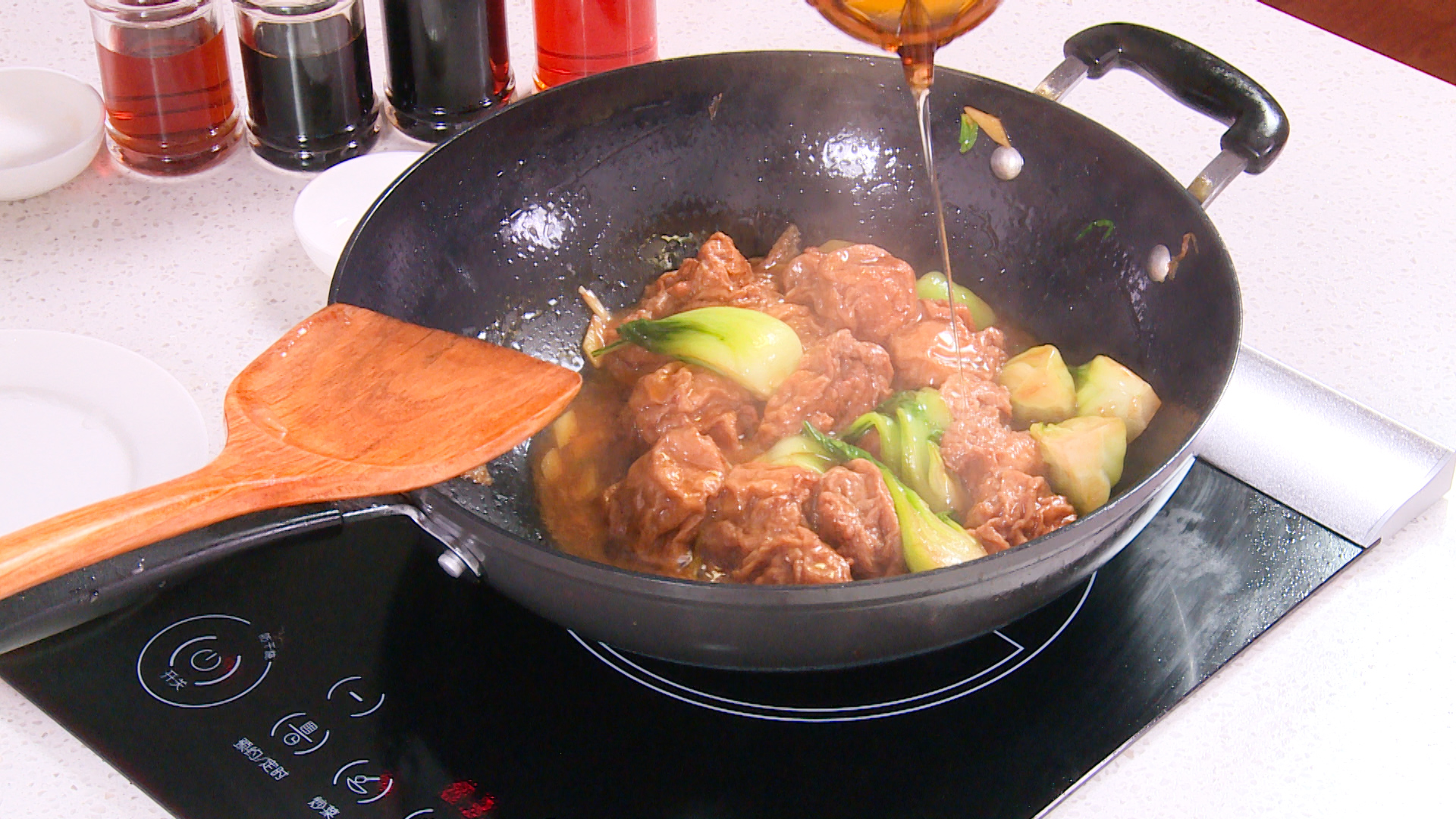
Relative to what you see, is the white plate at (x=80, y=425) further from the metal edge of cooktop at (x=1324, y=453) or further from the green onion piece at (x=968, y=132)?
the metal edge of cooktop at (x=1324, y=453)

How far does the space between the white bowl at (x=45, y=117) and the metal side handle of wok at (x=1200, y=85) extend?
3.89 ft

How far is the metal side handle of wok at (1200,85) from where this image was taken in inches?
50.1

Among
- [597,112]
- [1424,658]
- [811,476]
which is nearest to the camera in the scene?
[1424,658]

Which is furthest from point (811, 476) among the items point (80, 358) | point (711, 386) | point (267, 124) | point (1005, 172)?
point (267, 124)

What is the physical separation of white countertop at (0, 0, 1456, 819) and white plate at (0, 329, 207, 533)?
0.24 ft

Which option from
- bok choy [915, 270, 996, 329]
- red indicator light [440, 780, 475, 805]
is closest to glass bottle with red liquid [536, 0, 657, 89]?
bok choy [915, 270, 996, 329]

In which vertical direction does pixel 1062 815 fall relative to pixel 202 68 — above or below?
below

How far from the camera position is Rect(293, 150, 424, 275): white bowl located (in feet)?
4.82

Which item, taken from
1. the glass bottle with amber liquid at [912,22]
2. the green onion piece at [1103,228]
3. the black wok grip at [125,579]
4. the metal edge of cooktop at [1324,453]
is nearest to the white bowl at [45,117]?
the black wok grip at [125,579]

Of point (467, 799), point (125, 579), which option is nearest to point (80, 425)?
point (125, 579)

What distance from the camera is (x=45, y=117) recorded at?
162cm

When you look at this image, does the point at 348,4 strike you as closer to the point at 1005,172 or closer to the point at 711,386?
the point at 711,386

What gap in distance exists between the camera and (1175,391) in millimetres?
1281

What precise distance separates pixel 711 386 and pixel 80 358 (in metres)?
0.67
